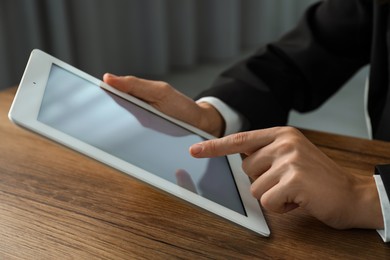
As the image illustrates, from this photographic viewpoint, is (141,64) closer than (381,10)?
No

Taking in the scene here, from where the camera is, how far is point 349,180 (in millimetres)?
585

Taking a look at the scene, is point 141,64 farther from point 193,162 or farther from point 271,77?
point 193,162

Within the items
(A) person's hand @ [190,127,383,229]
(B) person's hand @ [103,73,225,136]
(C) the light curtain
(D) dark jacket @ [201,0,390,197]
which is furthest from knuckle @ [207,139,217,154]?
(C) the light curtain

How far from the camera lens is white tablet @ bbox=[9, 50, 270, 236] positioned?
1.78ft

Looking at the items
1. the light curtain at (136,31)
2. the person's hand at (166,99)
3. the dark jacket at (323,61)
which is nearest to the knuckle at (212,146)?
the person's hand at (166,99)

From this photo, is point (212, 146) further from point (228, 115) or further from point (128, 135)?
point (228, 115)

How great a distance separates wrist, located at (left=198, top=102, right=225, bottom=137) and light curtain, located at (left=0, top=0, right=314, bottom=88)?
1.06m

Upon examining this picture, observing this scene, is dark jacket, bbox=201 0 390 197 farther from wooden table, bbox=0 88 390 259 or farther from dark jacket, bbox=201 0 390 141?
wooden table, bbox=0 88 390 259

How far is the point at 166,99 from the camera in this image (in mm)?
739

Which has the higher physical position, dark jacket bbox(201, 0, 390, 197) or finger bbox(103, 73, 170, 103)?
finger bbox(103, 73, 170, 103)

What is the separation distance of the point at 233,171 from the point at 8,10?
4.28ft

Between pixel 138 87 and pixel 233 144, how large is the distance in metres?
0.19

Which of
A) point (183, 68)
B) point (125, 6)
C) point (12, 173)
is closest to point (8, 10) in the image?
point (125, 6)

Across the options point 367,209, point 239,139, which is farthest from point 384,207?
point 239,139
